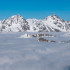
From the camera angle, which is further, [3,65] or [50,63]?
[50,63]

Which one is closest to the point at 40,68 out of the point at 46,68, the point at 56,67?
the point at 46,68

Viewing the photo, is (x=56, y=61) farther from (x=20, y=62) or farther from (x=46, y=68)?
(x=20, y=62)

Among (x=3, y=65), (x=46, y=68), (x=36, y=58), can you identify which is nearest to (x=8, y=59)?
(x=3, y=65)

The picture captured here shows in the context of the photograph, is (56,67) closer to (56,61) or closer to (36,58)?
(56,61)

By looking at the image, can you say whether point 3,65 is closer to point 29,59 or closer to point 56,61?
point 29,59

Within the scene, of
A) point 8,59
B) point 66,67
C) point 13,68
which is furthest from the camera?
point 8,59

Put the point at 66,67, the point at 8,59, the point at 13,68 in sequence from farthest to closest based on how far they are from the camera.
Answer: the point at 8,59, the point at 66,67, the point at 13,68

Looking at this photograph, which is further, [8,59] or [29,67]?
[8,59]
